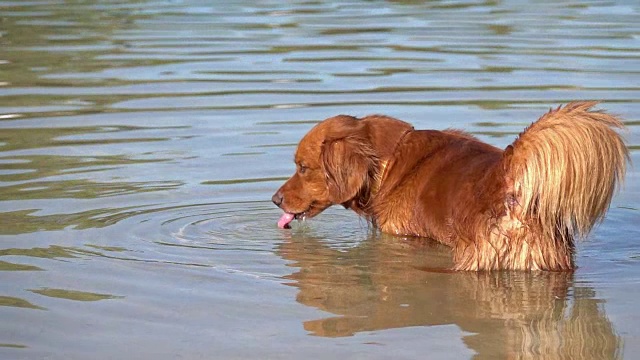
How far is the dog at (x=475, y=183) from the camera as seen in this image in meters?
6.11

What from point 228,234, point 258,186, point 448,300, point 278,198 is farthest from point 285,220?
point 448,300

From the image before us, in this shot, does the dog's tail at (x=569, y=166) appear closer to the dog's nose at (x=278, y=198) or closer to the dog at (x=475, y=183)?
the dog at (x=475, y=183)

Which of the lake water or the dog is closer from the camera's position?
the lake water

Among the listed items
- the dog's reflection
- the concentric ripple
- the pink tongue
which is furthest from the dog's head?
the dog's reflection

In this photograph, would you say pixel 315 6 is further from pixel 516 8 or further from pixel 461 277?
pixel 461 277

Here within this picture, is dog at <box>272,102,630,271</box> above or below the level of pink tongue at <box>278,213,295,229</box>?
above

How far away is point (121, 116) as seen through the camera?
11.4 m

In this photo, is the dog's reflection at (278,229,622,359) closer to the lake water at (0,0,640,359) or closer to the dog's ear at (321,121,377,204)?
the lake water at (0,0,640,359)

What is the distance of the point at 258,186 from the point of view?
8.99 meters

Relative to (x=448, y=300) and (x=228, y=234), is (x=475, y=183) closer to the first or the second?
(x=448, y=300)

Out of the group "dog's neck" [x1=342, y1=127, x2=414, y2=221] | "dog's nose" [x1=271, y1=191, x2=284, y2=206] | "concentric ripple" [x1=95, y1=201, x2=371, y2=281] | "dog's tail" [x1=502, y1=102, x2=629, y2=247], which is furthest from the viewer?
"dog's nose" [x1=271, y1=191, x2=284, y2=206]

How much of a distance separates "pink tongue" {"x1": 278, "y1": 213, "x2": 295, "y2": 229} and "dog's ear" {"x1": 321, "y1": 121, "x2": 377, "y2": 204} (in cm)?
40

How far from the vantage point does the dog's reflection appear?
5.65 meters

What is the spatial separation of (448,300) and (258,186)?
2.84 m
